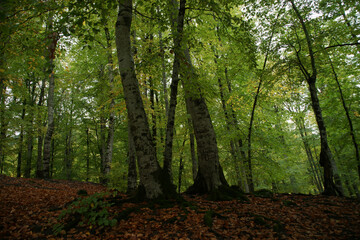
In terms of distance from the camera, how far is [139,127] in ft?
15.1

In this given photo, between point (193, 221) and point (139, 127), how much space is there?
2.51 meters

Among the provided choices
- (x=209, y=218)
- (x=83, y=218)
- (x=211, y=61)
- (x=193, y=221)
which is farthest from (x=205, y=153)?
(x=211, y=61)

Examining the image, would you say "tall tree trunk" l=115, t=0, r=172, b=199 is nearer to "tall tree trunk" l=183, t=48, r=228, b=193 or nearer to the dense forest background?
the dense forest background

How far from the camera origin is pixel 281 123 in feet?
43.8

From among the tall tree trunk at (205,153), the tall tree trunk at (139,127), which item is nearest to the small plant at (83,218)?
the tall tree trunk at (139,127)

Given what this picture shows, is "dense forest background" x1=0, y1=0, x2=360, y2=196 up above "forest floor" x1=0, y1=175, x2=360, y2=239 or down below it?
above

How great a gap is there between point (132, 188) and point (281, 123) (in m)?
11.5

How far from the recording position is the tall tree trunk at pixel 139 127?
452 cm

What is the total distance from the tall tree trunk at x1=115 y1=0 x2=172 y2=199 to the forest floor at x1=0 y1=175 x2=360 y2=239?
0.49 meters

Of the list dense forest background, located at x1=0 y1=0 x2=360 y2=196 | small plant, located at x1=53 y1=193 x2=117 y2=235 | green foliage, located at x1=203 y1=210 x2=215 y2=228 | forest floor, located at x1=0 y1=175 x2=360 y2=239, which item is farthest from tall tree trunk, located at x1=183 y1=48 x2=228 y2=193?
small plant, located at x1=53 y1=193 x2=117 y2=235

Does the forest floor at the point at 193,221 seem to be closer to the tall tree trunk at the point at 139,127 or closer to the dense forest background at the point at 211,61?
the tall tree trunk at the point at 139,127

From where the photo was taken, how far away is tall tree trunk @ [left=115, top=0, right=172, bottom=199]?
4.52 metres

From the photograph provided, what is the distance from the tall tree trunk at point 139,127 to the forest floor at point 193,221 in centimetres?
49

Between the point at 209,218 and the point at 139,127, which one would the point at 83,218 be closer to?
the point at 139,127
